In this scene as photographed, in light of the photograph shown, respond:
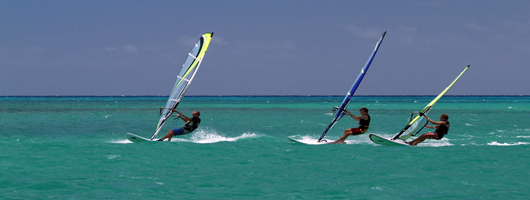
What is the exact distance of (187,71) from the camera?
1662cm

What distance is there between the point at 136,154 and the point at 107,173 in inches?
124

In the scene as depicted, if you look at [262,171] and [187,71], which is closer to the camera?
→ [262,171]

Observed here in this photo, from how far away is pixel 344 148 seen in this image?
1584 cm

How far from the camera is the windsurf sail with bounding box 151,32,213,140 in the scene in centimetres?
1638

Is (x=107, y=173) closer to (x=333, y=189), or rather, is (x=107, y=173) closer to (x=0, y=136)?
(x=333, y=189)

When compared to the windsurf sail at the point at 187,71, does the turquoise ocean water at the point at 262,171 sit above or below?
below

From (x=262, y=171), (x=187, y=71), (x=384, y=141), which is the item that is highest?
(x=187, y=71)

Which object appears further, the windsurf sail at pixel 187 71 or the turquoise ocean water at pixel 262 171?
the windsurf sail at pixel 187 71

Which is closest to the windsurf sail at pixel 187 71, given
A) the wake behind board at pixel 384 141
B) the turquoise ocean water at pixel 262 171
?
the turquoise ocean water at pixel 262 171

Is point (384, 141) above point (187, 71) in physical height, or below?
below

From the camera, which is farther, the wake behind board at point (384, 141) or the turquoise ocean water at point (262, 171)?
the wake behind board at point (384, 141)

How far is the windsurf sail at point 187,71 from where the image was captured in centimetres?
1638

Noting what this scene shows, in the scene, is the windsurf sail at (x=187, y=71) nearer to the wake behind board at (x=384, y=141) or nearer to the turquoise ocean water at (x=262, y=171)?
the turquoise ocean water at (x=262, y=171)

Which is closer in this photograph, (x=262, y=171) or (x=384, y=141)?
(x=262, y=171)
